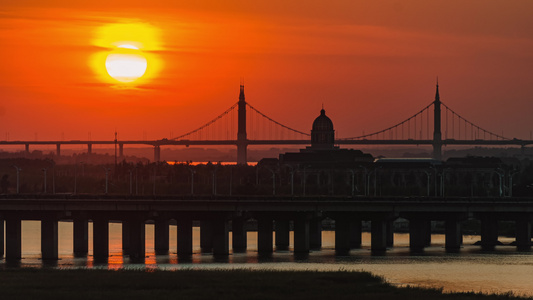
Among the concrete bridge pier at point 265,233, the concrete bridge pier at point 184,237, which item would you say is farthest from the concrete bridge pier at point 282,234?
the concrete bridge pier at point 184,237

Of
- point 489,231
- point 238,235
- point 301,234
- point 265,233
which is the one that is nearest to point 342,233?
point 301,234

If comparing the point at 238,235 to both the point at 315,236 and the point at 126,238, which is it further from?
the point at 126,238

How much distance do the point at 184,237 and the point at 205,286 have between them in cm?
5721

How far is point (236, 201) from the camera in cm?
16188

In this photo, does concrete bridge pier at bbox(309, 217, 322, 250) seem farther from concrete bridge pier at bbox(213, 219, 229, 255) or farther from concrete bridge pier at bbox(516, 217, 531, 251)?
concrete bridge pier at bbox(516, 217, 531, 251)

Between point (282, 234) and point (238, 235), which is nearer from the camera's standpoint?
point (238, 235)

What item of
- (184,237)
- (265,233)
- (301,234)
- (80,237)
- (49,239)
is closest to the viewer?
(49,239)

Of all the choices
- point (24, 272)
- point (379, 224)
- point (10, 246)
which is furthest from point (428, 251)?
point (24, 272)

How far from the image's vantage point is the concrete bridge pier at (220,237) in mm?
154500

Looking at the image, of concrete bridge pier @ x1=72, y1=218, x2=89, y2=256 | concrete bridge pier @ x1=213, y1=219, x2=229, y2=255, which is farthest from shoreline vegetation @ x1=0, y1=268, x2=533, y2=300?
concrete bridge pier @ x1=72, y1=218, x2=89, y2=256

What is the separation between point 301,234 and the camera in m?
161

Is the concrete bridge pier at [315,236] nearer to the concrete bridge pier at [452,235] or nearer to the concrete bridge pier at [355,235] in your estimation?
the concrete bridge pier at [355,235]

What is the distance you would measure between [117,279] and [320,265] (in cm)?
3370

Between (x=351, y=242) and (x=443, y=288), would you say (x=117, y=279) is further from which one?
(x=351, y=242)
